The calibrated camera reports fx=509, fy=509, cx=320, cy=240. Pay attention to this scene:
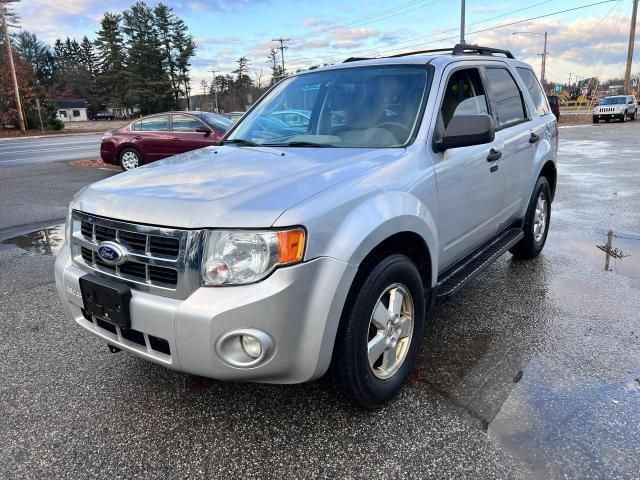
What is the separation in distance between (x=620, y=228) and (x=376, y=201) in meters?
5.20

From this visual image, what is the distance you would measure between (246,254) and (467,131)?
61.8 inches

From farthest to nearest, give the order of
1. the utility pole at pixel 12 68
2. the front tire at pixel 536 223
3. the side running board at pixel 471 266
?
the utility pole at pixel 12 68
the front tire at pixel 536 223
the side running board at pixel 471 266

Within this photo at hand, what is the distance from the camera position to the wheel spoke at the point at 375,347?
2.57m

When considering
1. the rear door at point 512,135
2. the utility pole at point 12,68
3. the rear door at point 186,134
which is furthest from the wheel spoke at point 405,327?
the utility pole at point 12,68

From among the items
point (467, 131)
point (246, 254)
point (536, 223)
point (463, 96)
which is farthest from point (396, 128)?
point (536, 223)

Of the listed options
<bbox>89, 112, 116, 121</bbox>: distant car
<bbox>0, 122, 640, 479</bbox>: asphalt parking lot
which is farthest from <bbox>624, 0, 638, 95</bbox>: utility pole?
<bbox>89, 112, 116, 121</bbox>: distant car

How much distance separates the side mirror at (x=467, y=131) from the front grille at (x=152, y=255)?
1637 mm

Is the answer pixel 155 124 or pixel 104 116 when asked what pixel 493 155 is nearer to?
pixel 155 124

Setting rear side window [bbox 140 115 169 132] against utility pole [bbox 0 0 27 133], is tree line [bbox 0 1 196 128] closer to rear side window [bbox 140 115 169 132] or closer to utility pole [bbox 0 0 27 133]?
utility pole [bbox 0 0 27 133]

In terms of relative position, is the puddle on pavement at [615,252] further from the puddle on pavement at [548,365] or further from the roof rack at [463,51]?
the roof rack at [463,51]

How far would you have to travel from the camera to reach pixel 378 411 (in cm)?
270

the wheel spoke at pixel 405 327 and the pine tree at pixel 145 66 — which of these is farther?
the pine tree at pixel 145 66

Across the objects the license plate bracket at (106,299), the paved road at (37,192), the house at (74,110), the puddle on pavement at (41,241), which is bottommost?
the puddle on pavement at (41,241)

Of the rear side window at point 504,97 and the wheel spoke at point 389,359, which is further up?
the rear side window at point 504,97
